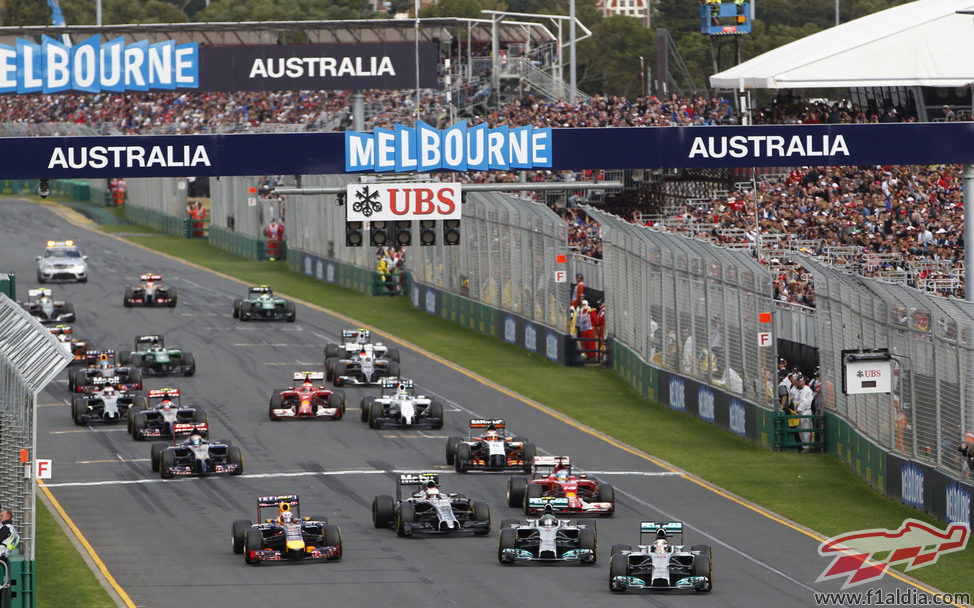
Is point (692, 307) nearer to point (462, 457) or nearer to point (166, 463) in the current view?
point (462, 457)

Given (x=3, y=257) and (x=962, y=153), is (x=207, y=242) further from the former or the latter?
(x=962, y=153)

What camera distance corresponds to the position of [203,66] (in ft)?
237

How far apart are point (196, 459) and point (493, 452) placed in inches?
212

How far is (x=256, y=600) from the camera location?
72.5 feet

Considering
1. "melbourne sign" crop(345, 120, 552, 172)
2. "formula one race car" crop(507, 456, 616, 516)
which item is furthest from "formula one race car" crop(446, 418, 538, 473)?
"melbourne sign" crop(345, 120, 552, 172)

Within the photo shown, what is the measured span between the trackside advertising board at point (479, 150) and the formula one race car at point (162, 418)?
562 cm


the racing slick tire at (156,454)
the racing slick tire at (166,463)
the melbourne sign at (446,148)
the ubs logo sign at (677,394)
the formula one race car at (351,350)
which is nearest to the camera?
the melbourne sign at (446,148)

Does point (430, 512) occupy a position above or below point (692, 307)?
below

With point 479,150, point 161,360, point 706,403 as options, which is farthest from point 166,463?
point 706,403

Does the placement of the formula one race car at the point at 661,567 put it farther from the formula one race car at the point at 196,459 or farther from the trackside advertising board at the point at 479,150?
the formula one race car at the point at 196,459

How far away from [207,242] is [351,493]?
161ft

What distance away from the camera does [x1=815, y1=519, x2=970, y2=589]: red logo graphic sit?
23750 mm

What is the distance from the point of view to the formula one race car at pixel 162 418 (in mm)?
34156

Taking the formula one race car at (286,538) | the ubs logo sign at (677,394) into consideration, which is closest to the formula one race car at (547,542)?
the formula one race car at (286,538)
